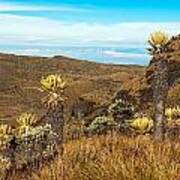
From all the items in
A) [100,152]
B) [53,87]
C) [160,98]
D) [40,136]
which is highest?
[160,98]

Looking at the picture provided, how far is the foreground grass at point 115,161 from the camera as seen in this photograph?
8695mm

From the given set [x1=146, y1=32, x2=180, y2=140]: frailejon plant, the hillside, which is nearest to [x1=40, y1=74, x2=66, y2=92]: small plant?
[x1=146, y1=32, x2=180, y2=140]: frailejon plant

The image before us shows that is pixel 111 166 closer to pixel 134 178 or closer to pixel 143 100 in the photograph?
pixel 134 178

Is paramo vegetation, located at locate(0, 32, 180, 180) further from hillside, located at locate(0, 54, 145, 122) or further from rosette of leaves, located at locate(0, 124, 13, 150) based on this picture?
hillside, located at locate(0, 54, 145, 122)

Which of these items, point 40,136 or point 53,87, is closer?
point 40,136

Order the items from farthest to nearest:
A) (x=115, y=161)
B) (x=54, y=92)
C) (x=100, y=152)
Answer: (x=54, y=92)
(x=100, y=152)
(x=115, y=161)

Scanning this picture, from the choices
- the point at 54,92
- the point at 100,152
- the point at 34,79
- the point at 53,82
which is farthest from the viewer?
the point at 34,79

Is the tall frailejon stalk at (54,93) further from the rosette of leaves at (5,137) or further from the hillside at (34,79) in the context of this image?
the hillside at (34,79)

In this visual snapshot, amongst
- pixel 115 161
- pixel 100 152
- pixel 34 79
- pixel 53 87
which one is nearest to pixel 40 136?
pixel 53 87

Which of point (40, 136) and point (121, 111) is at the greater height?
point (40, 136)

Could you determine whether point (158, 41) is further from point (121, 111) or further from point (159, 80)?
point (121, 111)

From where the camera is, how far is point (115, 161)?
31.0ft

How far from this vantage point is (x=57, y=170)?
1033 centimetres

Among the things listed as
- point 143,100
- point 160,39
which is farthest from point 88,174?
point 143,100
